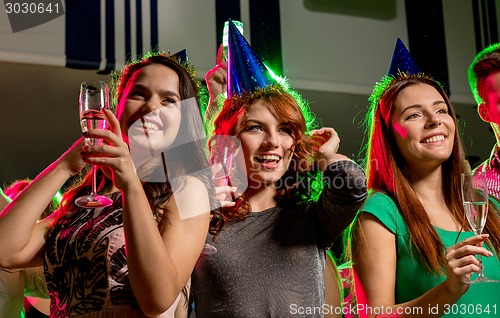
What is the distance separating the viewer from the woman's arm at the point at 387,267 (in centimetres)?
152

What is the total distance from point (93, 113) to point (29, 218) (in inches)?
11.8

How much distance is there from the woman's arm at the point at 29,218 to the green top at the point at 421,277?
0.82m

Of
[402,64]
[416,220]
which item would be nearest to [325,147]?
[416,220]

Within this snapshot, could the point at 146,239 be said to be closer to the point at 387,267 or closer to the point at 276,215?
the point at 276,215

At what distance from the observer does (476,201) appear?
1595 mm

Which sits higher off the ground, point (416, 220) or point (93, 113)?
point (93, 113)

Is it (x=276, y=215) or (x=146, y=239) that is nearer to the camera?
(x=146, y=239)

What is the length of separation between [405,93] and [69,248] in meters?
1.08

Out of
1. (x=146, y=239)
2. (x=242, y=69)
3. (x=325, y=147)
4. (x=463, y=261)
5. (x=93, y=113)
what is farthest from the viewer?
(x=242, y=69)

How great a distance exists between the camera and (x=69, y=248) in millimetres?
1450

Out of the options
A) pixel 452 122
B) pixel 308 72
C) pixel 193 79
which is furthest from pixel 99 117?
pixel 308 72

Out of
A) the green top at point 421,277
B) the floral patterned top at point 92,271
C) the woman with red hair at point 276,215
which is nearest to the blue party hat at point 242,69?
the woman with red hair at point 276,215

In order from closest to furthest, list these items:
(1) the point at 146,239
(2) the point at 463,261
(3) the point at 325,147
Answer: (1) the point at 146,239
(2) the point at 463,261
(3) the point at 325,147

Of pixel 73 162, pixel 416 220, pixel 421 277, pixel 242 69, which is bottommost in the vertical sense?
pixel 421 277
